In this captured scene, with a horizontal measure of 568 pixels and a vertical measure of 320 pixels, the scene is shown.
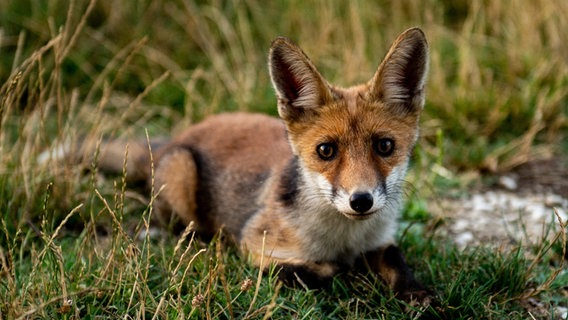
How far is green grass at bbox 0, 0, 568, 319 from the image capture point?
3.54m

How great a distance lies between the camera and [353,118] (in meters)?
3.68

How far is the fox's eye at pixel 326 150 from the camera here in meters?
3.68

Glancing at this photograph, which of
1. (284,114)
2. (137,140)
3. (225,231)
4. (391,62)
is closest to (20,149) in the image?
(137,140)

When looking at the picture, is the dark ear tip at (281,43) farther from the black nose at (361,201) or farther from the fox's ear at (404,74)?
the black nose at (361,201)

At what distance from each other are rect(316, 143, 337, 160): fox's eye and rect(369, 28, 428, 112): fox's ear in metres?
0.37

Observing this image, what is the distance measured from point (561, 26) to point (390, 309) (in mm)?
4255

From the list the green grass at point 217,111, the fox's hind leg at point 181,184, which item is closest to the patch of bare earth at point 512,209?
the green grass at point 217,111

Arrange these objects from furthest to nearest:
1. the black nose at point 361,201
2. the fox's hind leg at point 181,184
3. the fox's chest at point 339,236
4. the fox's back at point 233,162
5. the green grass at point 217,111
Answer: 1. the fox's hind leg at point 181,184
2. the fox's back at point 233,162
3. the fox's chest at point 339,236
4. the green grass at point 217,111
5. the black nose at point 361,201

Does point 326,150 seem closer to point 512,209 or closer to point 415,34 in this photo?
point 415,34

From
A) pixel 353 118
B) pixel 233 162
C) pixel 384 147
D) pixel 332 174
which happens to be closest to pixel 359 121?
pixel 353 118

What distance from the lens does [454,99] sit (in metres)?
6.20

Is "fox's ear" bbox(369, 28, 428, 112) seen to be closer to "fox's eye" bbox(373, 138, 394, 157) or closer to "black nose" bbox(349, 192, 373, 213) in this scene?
"fox's eye" bbox(373, 138, 394, 157)

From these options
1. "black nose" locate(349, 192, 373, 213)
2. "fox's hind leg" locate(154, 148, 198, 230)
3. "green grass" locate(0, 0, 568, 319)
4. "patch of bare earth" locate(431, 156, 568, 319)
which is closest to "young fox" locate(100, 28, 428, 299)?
"black nose" locate(349, 192, 373, 213)

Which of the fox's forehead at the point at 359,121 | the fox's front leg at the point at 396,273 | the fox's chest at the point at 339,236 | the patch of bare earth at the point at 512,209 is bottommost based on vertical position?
the patch of bare earth at the point at 512,209
